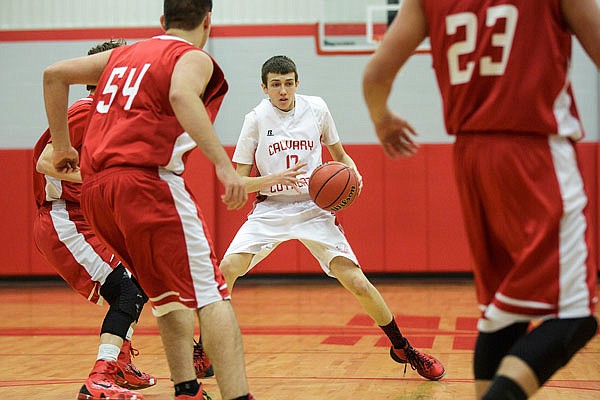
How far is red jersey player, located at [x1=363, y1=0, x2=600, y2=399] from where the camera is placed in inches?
93.2

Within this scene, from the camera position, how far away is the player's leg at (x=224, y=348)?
10.0 ft

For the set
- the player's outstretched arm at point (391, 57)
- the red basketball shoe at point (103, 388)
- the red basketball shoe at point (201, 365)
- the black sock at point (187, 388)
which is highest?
the player's outstretched arm at point (391, 57)

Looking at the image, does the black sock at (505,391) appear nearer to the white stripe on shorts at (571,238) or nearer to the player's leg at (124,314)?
the white stripe on shorts at (571,238)

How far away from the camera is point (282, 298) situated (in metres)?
9.38

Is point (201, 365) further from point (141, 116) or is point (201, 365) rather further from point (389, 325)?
point (141, 116)

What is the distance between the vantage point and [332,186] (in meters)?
4.87

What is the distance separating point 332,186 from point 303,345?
1753mm

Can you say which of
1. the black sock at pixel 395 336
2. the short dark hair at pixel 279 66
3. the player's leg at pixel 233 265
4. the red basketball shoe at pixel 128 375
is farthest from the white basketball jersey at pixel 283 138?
the red basketball shoe at pixel 128 375

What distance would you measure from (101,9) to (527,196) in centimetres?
992

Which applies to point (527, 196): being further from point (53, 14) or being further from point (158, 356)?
point (53, 14)

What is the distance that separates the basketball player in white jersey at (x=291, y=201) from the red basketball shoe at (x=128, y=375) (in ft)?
2.51

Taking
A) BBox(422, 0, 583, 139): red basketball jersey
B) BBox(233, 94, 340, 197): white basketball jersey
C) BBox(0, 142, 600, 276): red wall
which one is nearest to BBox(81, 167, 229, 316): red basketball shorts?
BBox(422, 0, 583, 139): red basketball jersey

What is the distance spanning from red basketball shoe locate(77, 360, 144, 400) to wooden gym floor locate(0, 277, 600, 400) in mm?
270

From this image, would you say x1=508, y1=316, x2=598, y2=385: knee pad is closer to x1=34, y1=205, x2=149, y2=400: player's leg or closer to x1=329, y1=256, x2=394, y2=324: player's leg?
x1=329, y1=256, x2=394, y2=324: player's leg
